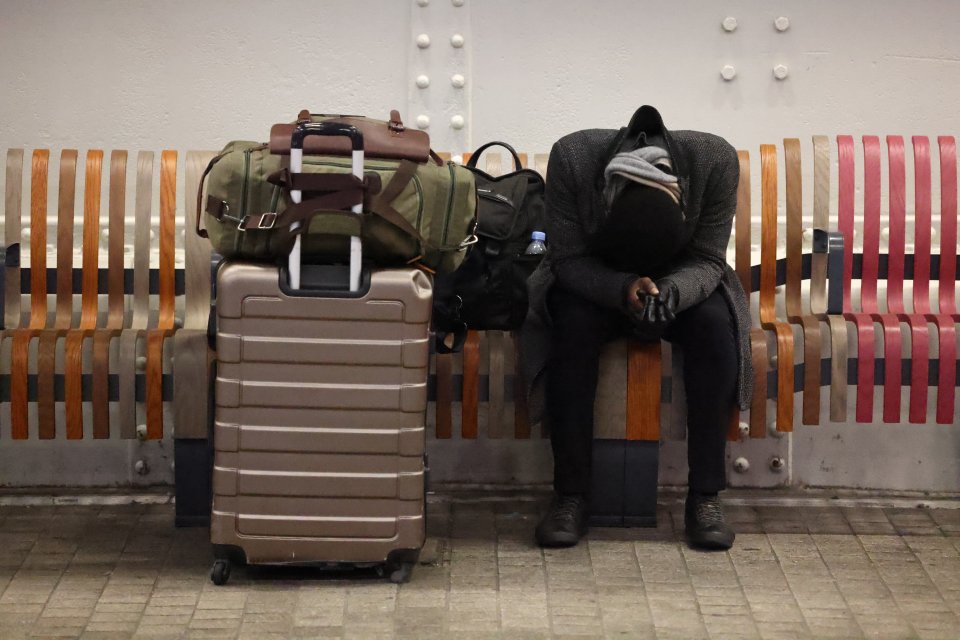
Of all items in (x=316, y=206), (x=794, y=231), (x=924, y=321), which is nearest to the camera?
(x=316, y=206)

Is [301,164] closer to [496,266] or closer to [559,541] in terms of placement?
[496,266]

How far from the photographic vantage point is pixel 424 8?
14.5ft

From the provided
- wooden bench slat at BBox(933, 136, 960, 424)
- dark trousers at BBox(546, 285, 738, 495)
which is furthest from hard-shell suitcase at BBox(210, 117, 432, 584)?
wooden bench slat at BBox(933, 136, 960, 424)

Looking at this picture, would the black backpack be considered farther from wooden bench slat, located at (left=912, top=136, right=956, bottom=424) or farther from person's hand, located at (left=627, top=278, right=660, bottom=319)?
wooden bench slat, located at (left=912, top=136, right=956, bottom=424)

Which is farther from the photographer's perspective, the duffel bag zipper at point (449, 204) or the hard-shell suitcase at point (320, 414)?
the duffel bag zipper at point (449, 204)

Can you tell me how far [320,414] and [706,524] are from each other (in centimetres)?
116

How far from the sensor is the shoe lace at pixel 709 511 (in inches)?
144

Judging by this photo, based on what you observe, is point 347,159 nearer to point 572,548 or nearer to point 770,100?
point 572,548

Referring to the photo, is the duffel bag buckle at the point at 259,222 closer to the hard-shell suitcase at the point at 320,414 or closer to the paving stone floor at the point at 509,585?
the hard-shell suitcase at the point at 320,414

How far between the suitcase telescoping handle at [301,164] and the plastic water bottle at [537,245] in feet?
2.60

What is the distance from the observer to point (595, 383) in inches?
144

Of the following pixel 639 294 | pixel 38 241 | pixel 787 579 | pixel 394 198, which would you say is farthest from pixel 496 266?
pixel 38 241

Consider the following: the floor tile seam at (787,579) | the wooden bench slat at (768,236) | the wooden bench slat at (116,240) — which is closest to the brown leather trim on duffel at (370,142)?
the wooden bench slat at (116,240)

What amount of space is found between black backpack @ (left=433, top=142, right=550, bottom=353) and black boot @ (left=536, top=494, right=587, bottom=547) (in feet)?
1.80
